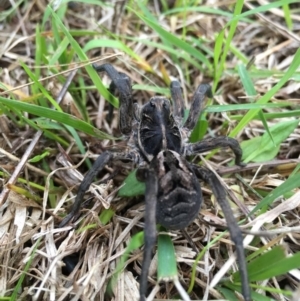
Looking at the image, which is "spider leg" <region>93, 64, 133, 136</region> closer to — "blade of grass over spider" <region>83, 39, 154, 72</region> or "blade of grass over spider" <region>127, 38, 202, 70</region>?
"blade of grass over spider" <region>83, 39, 154, 72</region>

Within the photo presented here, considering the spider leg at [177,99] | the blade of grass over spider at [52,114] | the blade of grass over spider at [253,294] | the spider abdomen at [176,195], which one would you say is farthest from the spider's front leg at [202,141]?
the blade of grass over spider at [253,294]

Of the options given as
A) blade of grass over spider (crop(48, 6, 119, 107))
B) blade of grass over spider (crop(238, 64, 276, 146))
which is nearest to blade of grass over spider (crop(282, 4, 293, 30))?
blade of grass over spider (crop(238, 64, 276, 146))

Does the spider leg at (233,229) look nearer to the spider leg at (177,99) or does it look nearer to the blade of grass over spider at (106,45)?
the spider leg at (177,99)

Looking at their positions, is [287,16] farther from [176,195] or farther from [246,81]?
[176,195]

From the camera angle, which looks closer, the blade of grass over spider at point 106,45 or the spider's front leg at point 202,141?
the spider's front leg at point 202,141

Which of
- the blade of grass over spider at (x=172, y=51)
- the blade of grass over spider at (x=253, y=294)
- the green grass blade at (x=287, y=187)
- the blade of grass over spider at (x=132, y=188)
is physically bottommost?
the blade of grass over spider at (x=253, y=294)

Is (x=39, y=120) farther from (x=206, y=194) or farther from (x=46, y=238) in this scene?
(x=206, y=194)

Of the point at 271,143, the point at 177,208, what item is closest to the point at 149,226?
the point at 177,208

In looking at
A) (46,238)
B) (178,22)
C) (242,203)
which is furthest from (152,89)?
(46,238)
